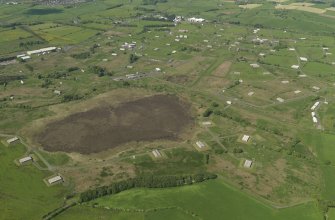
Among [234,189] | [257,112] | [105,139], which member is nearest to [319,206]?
[234,189]

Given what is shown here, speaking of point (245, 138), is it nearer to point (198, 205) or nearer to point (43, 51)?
point (198, 205)

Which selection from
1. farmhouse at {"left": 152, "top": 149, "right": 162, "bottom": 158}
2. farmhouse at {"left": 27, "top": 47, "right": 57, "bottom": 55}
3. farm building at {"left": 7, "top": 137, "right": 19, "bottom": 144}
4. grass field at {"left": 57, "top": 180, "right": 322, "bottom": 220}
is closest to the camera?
grass field at {"left": 57, "top": 180, "right": 322, "bottom": 220}

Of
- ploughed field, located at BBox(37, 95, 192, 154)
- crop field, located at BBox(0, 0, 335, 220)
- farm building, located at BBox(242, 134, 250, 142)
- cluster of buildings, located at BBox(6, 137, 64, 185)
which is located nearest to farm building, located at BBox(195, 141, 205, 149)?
crop field, located at BBox(0, 0, 335, 220)

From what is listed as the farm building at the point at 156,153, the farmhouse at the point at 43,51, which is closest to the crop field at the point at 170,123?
the farm building at the point at 156,153

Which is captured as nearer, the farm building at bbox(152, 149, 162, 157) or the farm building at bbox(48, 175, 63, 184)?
the farm building at bbox(48, 175, 63, 184)

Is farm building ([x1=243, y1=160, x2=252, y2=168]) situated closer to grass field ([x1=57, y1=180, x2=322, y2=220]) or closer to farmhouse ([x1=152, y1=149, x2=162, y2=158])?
grass field ([x1=57, y1=180, x2=322, y2=220])
